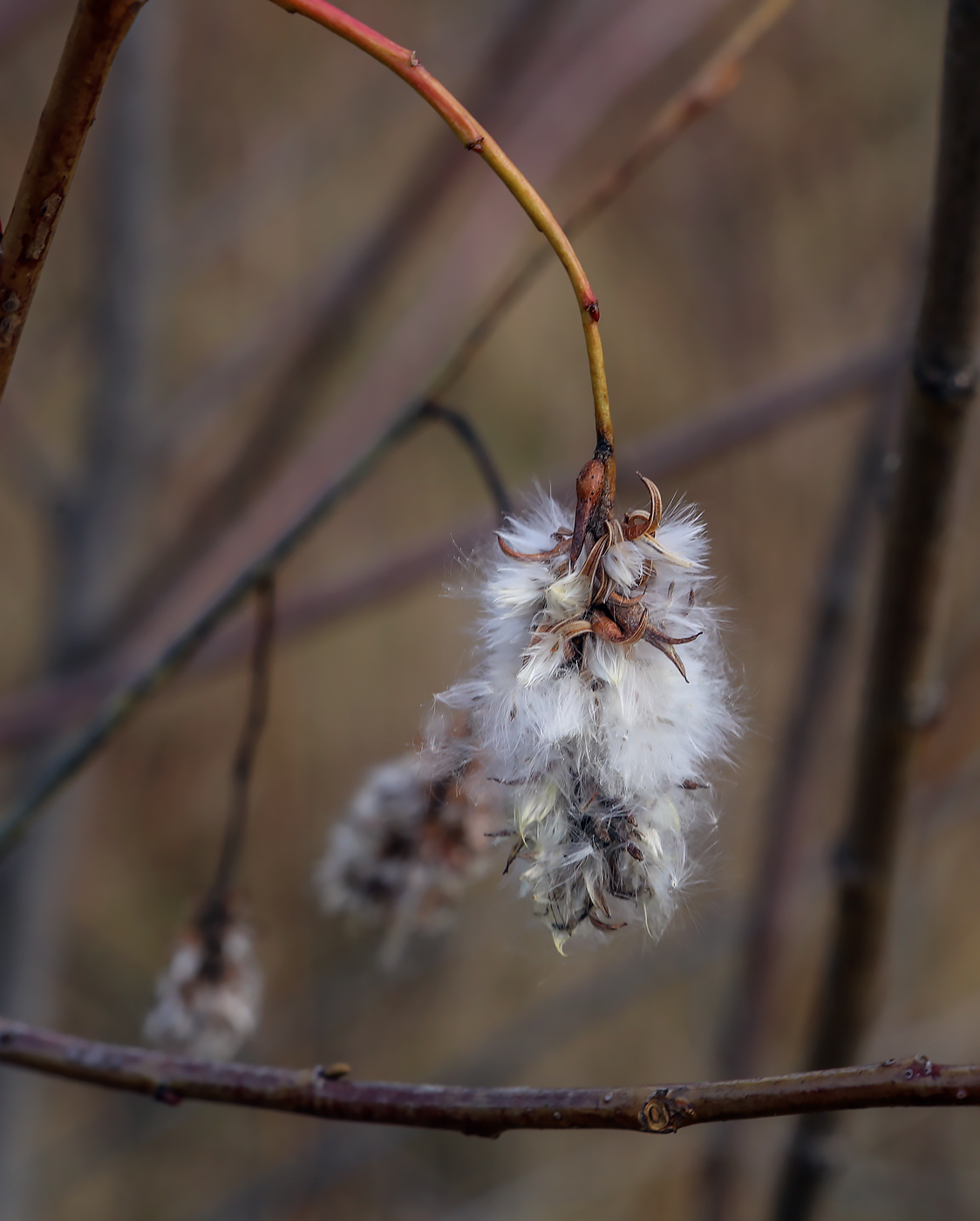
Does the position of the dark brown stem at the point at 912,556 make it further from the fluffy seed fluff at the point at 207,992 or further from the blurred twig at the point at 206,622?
the fluffy seed fluff at the point at 207,992

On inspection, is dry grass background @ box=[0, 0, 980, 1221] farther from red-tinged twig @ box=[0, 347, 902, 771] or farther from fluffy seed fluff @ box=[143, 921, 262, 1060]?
fluffy seed fluff @ box=[143, 921, 262, 1060]

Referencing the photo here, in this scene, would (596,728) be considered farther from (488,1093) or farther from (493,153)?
(493,153)

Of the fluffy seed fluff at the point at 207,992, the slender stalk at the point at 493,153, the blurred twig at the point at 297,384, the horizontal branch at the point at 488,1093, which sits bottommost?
the horizontal branch at the point at 488,1093

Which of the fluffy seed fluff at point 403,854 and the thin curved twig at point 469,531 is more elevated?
the thin curved twig at point 469,531

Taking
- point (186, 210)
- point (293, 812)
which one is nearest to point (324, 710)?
point (293, 812)

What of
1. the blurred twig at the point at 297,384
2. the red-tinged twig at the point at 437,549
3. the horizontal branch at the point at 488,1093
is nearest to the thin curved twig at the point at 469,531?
the red-tinged twig at the point at 437,549

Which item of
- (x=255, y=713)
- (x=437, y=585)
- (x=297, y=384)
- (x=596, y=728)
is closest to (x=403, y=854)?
(x=255, y=713)
